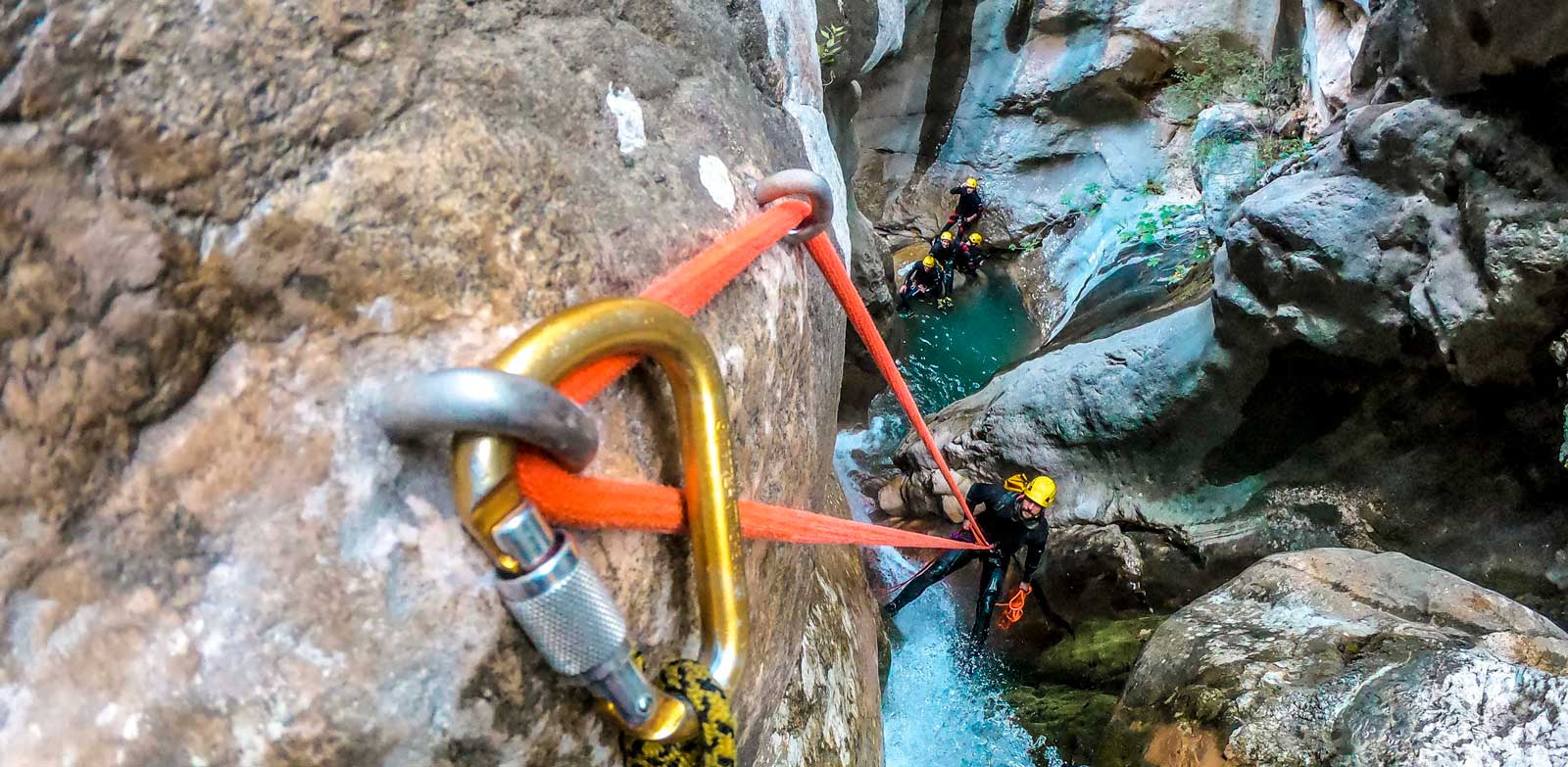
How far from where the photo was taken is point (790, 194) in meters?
1.35

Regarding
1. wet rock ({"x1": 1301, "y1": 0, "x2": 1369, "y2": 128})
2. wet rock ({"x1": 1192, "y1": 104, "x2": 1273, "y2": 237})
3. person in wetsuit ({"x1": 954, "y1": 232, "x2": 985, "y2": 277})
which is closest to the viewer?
wet rock ({"x1": 1301, "y1": 0, "x2": 1369, "y2": 128})

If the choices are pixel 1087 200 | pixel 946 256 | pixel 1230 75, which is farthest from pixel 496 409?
pixel 1230 75

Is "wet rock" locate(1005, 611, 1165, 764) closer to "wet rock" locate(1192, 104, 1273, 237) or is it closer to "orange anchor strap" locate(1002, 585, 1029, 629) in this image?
"orange anchor strap" locate(1002, 585, 1029, 629)

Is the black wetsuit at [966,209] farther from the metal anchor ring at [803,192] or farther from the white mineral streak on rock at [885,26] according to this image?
the metal anchor ring at [803,192]

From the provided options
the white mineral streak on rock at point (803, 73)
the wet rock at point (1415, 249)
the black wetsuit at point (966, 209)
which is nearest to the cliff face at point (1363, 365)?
the wet rock at point (1415, 249)

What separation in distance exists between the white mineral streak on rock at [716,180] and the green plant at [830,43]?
4909 millimetres

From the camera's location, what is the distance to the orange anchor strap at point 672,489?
2.55 feet

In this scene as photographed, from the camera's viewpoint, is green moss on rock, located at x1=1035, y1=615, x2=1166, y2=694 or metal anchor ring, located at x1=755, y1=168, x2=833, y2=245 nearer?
metal anchor ring, located at x1=755, y1=168, x2=833, y2=245

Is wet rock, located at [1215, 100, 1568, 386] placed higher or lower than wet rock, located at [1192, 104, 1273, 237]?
higher

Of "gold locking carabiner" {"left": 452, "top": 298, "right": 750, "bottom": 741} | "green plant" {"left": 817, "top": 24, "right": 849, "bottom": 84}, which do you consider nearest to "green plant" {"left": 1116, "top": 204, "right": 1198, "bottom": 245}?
"green plant" {"left": 817, "top": 24, "right": 849, "bottom": 84}

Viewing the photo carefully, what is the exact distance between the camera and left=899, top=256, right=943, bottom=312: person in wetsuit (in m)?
10.2

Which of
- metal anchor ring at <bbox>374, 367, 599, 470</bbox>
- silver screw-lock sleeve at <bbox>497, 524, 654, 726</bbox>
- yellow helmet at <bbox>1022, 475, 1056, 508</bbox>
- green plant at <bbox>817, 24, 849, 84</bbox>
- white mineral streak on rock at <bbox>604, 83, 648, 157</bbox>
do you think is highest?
white mineral streak on rock at <bbox>604, 83, 648, 157</bbox>

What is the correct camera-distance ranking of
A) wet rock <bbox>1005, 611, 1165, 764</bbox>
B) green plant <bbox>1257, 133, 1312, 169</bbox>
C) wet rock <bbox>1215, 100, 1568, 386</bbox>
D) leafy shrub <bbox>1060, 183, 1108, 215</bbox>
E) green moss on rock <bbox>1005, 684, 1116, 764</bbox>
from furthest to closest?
leafy shrub <bbox>1060, 183, 1108, 215</bbox>, green plant <bbox>1257, 133, 1312, 169</bbox>, wet rock <bbox>1005, 611, 1165, 764</bbox>, green moss on rock <bbox>1005, 684, 1116, 764</bbox>, wet rock <bbox>1215, 100, 1568, 386</bbox>

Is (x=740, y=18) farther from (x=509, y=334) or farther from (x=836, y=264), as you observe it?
(x=509, y=334)
